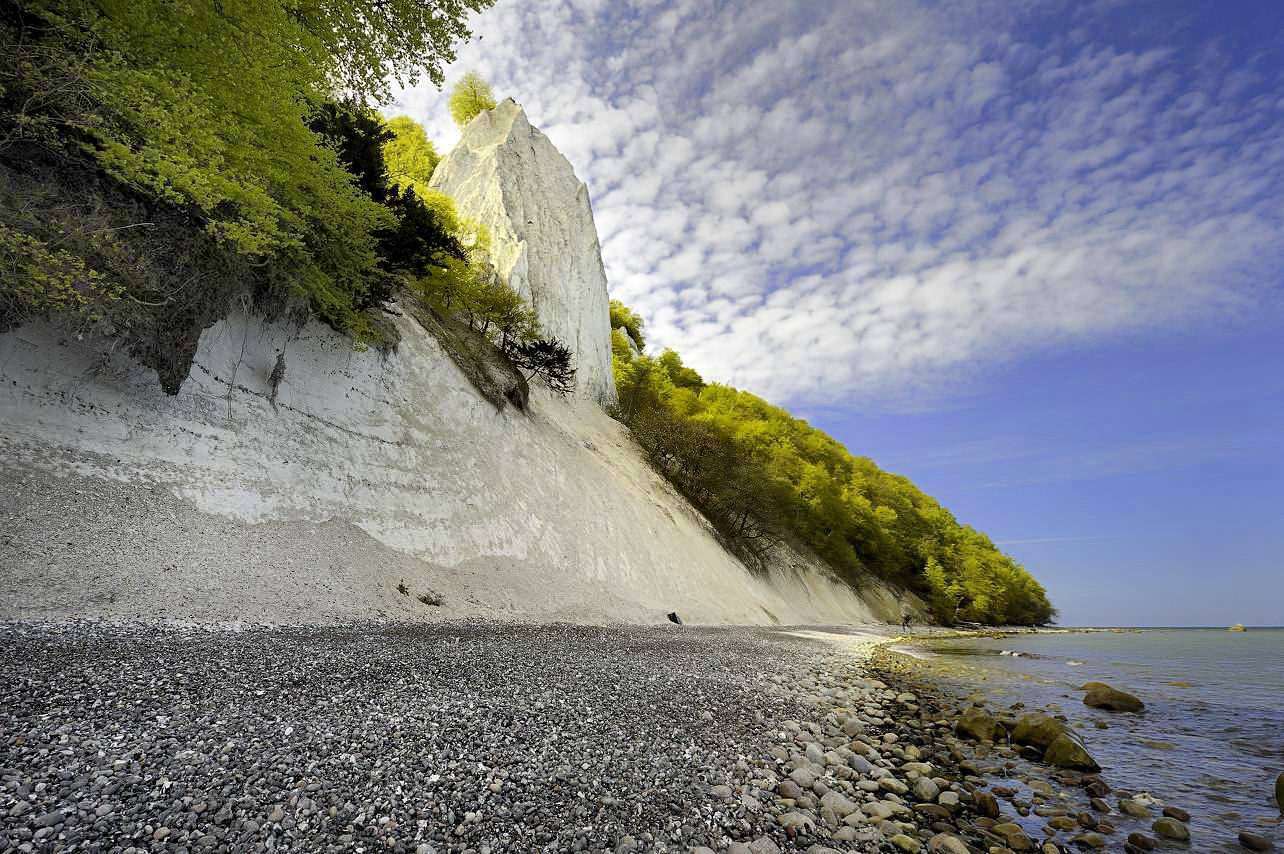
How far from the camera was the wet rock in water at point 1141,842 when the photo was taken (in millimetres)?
4957

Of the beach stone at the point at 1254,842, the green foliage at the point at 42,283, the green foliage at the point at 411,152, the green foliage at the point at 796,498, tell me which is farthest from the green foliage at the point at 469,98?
the beach stone at the point at 1254,842

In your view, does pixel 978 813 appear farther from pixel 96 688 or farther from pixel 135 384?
pixel 135 384

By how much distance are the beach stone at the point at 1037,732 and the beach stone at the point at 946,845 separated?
4.26 m

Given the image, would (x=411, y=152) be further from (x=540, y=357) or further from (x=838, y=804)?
(x=838, y=804)

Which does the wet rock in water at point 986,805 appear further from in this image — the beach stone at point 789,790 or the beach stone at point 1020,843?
the beach stone at point 789,790

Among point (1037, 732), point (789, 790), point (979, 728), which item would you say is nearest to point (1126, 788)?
point (1037, 732)

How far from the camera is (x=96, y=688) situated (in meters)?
4.82

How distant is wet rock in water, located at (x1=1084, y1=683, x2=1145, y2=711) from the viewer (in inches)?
445

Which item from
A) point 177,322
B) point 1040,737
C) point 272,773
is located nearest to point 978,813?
point 1040,737

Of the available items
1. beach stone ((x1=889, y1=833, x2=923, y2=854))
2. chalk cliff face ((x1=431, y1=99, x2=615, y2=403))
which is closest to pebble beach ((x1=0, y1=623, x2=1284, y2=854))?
beach stone ((x1=889, y1=833, x2=923, y2=854))

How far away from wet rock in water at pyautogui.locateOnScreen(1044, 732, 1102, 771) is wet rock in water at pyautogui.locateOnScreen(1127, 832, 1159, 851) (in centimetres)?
204

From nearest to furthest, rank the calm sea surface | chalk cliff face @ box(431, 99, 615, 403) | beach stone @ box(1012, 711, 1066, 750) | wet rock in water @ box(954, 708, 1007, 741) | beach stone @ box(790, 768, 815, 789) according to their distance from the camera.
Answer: beach stone @ box(790, 768, 815, 789) → the calm sea surface → beach stone @ box(1012, 711, 1066, 750) → wet rock in water @ box(954, 708, 1007, 741) → chalk cliff face @ box(431, 99, 615, 403)

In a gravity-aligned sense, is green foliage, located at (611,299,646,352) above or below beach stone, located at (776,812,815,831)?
above

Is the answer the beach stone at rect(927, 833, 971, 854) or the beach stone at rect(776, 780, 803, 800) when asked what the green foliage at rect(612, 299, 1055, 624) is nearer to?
the beach stone at rect(776, 780, 803, 800)
